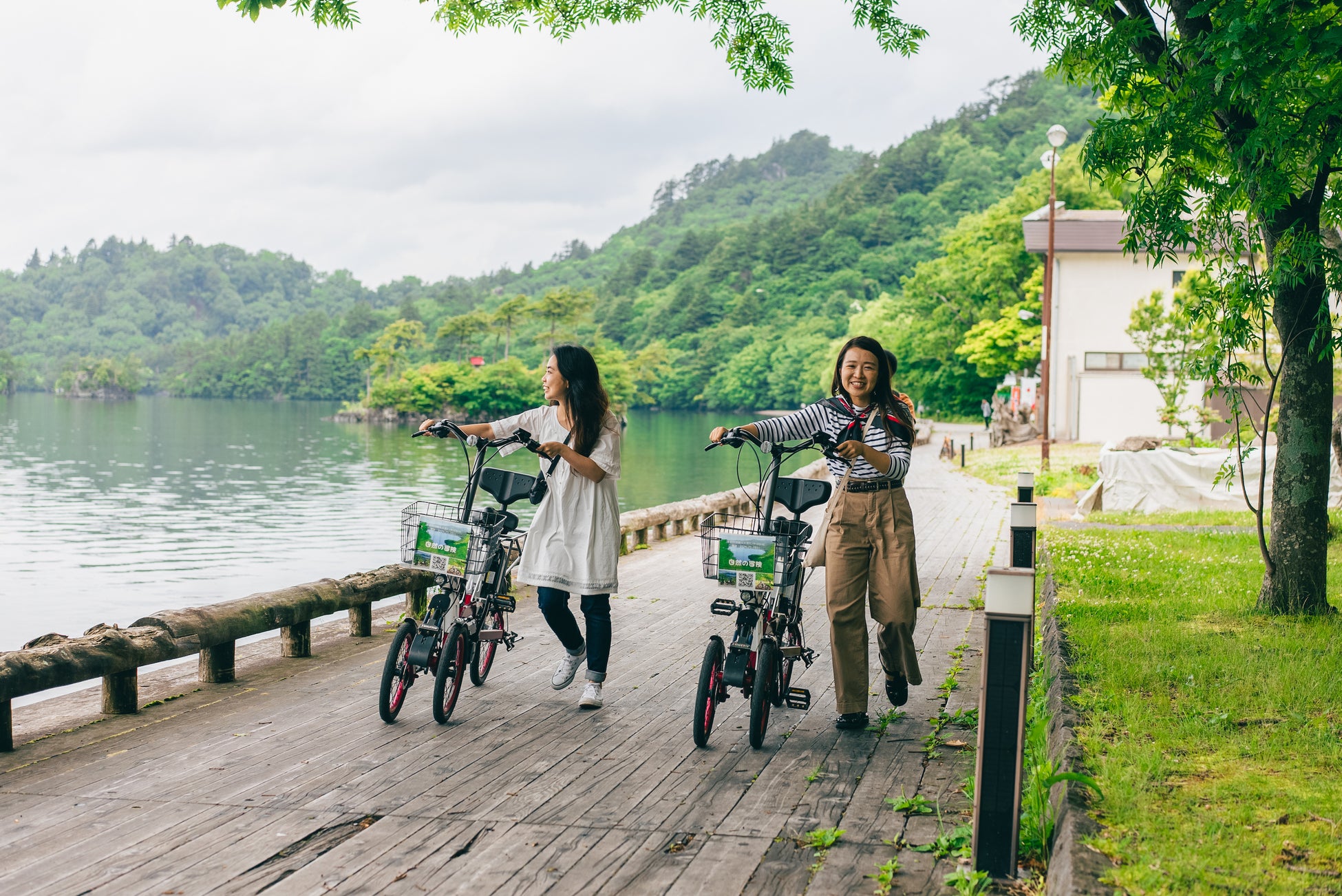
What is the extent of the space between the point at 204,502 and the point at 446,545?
32212mm

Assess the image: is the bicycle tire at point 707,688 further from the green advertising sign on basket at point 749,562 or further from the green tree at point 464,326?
the green tree at point 464,326

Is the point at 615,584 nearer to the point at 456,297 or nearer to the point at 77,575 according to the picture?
the point at 77,575

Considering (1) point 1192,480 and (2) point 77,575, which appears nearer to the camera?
(1) point 1192,480

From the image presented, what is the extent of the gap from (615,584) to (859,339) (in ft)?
5.95

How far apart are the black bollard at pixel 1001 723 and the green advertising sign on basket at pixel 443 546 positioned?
9.75 feet

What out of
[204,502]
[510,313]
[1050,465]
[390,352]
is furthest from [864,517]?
[390,352]

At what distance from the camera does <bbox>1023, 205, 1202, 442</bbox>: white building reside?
139ft

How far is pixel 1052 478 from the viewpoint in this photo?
24672 millimetres

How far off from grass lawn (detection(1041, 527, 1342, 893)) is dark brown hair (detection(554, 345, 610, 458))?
275cm

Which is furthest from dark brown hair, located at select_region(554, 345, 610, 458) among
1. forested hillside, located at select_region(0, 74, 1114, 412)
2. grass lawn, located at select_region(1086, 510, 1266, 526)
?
forested hillside, located at select_region(0, 74, 1114, 412)

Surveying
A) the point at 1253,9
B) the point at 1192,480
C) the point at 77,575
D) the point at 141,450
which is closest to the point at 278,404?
the point at 141,450

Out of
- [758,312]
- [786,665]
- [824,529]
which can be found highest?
[758,312]

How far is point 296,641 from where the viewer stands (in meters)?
7.71

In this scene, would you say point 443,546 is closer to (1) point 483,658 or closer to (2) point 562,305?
(1) point 483,658
